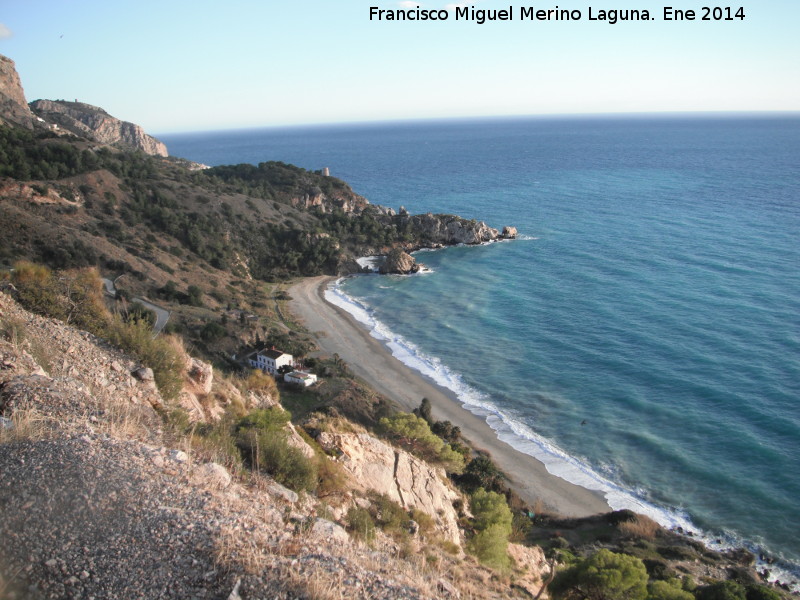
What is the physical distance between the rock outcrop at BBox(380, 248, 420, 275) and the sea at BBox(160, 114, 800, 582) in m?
1.50

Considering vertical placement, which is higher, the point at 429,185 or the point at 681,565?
the point at 429,185

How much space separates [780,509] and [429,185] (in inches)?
4131

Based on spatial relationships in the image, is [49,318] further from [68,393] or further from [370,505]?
[370,505]

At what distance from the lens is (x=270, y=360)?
36250 mm

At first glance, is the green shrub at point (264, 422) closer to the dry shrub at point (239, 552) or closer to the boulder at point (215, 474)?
the boulder at point (215, 474)

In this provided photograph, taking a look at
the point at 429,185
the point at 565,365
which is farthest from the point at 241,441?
the point at 429,185

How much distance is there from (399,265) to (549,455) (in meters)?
39.2

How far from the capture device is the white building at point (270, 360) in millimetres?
36000

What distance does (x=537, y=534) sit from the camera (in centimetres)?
2472

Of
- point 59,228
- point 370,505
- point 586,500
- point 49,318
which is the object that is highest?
point 59,228

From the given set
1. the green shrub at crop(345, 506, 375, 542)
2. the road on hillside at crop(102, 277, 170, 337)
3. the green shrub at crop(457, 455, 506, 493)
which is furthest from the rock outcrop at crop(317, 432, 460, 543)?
the road on hillside at crop(102, 277, 170, 337)

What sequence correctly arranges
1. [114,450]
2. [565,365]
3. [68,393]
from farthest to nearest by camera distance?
[565,365] < [68,393] < [114,450]

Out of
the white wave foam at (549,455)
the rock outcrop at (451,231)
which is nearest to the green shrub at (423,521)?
the white wave foam at (549,455)

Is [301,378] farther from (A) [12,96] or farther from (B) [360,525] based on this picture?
(A) [12,96]
